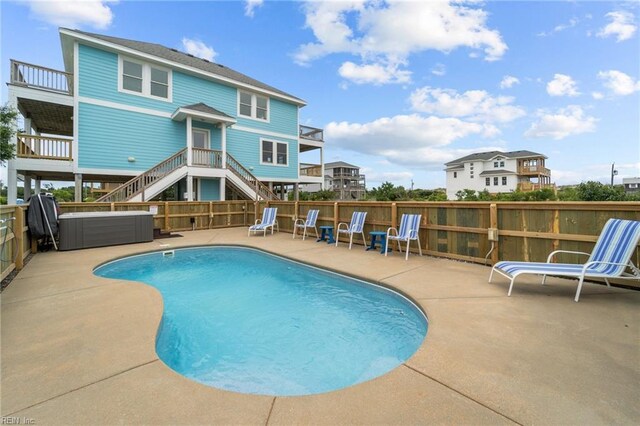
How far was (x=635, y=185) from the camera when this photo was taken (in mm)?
51312

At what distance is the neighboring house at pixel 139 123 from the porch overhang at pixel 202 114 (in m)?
0.04

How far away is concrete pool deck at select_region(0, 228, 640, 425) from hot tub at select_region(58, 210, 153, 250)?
420 cm

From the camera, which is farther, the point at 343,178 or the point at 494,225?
the point at 343,178

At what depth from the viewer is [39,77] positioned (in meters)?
10.5

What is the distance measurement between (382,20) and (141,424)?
11733 millimetres

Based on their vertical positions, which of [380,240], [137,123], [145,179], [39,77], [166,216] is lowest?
[380,240]

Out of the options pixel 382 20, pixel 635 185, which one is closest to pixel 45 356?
pixel 382 20

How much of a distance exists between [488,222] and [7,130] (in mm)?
13350

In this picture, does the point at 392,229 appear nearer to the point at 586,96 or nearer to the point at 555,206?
the point at 555,206

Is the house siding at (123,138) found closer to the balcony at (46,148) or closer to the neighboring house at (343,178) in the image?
the balcony at (46,148)

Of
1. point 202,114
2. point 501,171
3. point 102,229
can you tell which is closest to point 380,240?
point 102,229

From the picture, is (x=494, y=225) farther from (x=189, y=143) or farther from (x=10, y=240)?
(x=189, y=143)

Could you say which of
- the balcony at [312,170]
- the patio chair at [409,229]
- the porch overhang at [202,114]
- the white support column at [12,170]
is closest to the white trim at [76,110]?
the white support column at [12,170]

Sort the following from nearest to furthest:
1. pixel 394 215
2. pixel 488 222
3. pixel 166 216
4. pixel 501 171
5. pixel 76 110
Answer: pixel 488 222, pixel 394 215, pixel 76 110, pixel 166 216, pixel 501 171
